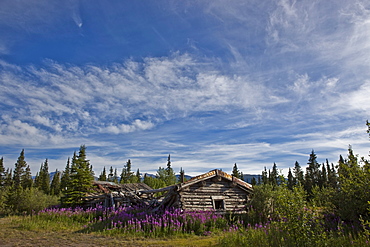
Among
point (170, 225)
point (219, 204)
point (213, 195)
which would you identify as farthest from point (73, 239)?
point (219, 204)

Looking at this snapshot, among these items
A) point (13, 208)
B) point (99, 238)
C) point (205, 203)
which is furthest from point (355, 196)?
point (13, 208)

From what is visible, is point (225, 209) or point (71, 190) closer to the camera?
point (225, 209)

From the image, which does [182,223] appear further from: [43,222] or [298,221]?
[43,222]

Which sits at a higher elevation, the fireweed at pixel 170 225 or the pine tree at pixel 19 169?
the pine tree at pixel 19 169

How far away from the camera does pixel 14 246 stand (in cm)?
1032

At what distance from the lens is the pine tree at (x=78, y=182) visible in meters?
22.8

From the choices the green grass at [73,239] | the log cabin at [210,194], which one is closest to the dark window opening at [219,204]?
the log cabin at [210,194]

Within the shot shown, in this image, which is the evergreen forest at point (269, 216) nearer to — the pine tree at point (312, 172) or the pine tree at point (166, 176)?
the pine tree at point (166, 176)

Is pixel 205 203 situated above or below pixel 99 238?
above

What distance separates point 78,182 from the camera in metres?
23.2

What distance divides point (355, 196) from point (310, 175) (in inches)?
1938

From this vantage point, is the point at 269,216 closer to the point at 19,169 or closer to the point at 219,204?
the point at 219,204

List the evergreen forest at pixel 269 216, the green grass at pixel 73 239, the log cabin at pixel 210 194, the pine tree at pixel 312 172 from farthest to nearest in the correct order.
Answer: the pine tree at pixel 312 172, the log cabin at pixel 210 194, the green grass at pixel 73 239, the evergreen forest at pixel 269 216

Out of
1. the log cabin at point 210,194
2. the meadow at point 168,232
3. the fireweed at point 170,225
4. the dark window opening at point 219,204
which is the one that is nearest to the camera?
the meadow at point 168,232
